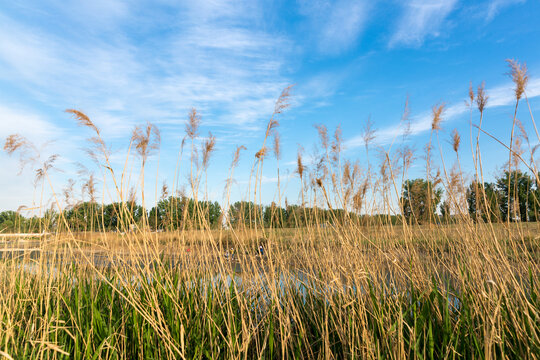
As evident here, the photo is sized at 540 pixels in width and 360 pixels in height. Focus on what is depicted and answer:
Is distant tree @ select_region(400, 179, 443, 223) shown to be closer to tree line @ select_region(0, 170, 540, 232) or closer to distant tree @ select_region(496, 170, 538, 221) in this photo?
tree line @ select_region(0, 170, 540, 232)

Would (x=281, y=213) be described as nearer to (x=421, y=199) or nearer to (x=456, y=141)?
(x=456, y=141)

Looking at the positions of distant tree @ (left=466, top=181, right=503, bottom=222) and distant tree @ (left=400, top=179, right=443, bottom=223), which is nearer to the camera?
distant tree @ (left=466, top=181, right=503, bottom=222)

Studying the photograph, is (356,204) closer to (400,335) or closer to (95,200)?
(400,335)

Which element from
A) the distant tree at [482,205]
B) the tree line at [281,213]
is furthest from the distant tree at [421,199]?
the distant tree at [482,205]

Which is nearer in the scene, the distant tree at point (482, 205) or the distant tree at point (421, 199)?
the distant tree at point (482, 205)

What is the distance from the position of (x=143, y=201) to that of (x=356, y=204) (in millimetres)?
2092

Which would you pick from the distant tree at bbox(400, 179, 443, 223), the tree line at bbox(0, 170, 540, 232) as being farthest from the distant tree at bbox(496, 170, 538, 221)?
the distant tree at bbox(400, 179, 443, 223)

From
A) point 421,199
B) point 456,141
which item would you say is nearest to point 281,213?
point 456,141

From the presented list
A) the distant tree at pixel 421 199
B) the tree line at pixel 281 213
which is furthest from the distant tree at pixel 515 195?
the distant tree at pixel 421 199

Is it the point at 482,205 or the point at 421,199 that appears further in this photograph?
the point at 421,199

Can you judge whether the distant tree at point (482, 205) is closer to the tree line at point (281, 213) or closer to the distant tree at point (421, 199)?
the tree line at point (281, 213)

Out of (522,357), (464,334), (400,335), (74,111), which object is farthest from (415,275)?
(74,111)

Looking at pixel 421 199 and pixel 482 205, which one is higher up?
pixel 421 199

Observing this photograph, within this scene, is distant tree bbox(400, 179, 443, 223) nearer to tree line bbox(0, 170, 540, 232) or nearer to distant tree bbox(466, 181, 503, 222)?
tree line bbox(0, 170, 540, 232)
